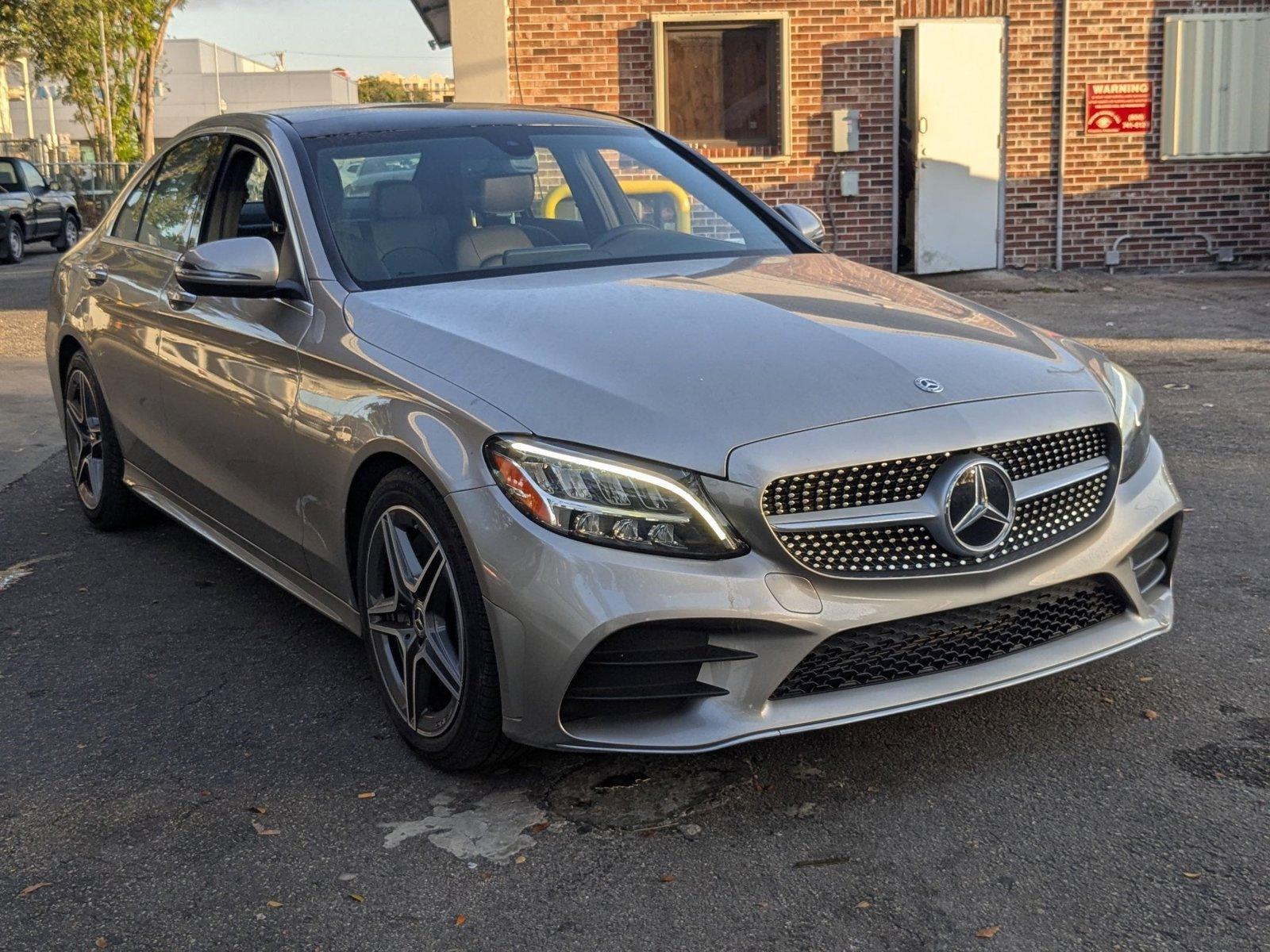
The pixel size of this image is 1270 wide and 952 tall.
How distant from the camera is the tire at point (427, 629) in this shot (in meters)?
3.08

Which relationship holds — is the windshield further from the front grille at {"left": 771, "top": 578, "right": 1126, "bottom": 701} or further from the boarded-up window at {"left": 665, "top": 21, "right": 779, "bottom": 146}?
the boarded-up window at {"left": 665, "top": 21, "right": 779, "bottom": 146}

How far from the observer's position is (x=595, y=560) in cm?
285

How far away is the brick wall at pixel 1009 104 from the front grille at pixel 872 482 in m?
11.4

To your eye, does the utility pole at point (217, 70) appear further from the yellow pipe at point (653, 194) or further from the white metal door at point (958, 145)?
the yellow pipe at point (653, 194)

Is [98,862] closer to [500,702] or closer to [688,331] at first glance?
[500,702]

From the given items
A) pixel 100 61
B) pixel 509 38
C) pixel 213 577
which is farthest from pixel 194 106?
pixel 213 577

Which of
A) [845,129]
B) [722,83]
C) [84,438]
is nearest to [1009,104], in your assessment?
[845,129]

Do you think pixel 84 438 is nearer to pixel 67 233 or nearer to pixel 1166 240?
pixel 1166 240

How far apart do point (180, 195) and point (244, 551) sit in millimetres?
1491

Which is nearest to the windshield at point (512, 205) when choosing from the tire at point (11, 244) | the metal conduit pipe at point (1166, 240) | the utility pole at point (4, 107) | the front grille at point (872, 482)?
the front grille at point (872, 482)

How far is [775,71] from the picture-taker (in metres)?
14.2

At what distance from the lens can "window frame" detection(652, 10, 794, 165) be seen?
1392 centimetres

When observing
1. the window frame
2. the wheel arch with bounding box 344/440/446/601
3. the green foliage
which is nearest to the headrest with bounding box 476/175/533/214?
the wheel arch with bounding box 344/440/446/601

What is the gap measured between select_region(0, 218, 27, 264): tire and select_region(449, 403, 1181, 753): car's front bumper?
74.3 feet
